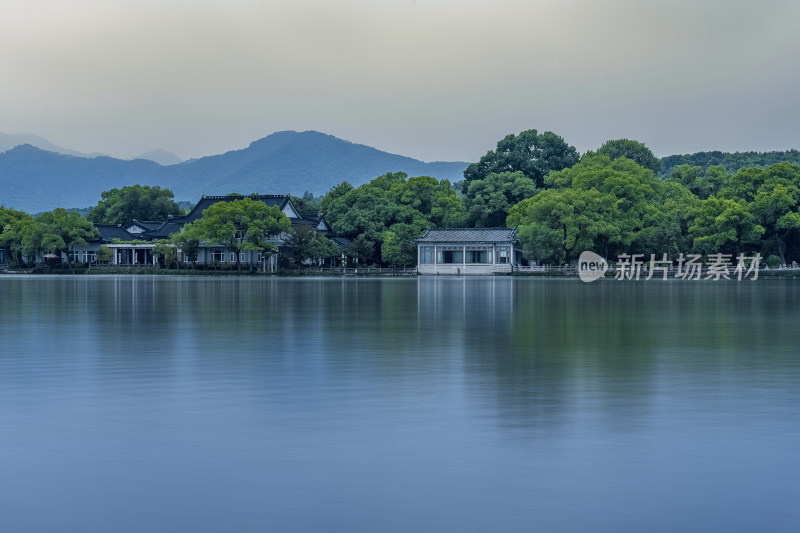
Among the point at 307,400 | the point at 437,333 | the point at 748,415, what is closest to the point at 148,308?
the point at 437,333

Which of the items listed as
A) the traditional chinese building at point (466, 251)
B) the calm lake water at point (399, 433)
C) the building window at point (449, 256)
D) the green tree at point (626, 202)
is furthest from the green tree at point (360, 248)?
the calm lake water at point (399, 433)

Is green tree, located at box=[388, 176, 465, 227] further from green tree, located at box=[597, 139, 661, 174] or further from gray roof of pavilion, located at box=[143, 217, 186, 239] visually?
green tree, located at box=[597, 139, 661, 174]

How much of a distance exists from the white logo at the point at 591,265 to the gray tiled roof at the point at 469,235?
27.4ft

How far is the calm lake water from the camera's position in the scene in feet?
17.6

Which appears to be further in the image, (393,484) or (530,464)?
(530,464)

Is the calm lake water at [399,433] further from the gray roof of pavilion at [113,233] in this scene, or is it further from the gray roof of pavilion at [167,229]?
the gray roof of pavilion at [113,233]

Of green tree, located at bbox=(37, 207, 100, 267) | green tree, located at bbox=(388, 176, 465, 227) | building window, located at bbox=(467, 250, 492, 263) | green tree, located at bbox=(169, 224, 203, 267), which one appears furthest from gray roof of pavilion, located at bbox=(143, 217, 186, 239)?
building window, located at bbox=(467, 250, 492, 263)

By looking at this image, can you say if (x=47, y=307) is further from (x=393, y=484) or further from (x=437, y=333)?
(x=393, y=484)

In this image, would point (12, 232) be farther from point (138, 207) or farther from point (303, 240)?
point (303, 240)

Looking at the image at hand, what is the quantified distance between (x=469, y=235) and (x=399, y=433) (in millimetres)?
61961

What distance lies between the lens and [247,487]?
5824mm

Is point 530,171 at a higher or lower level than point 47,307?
higher

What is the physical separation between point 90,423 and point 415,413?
2955 millimetres

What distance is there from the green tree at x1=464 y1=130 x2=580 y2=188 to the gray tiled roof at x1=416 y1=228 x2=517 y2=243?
19553mm
